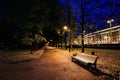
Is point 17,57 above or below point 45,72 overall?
above

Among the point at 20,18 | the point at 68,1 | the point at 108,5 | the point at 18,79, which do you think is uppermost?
the point at 68,1

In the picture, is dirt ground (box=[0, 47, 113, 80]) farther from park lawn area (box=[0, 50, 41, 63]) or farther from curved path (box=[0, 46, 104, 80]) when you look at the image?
park lawn area (box=[0, 50, 41, 63])

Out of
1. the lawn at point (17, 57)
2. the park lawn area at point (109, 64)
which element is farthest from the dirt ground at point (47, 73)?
the lawn at point (17, 57)

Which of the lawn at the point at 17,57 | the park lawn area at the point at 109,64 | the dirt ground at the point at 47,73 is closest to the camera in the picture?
the dirt ground at the point at 47,73

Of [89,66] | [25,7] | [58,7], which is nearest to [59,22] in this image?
[58,7]

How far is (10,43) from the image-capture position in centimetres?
6975

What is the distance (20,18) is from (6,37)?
123ft

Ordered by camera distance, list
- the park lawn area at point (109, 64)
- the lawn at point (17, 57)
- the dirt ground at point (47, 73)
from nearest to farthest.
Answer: the dirt ground at point (47, 73)
the park lawn area at point (109, 64)
the lawn at point (17, 57)

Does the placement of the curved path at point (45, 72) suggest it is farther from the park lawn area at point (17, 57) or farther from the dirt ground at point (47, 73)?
the park lawn area at point (17, 57)

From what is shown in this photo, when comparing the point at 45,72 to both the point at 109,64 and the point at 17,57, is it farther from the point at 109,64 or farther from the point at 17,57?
the point at 17,57

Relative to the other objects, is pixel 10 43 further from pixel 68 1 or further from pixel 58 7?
Answer: pixel 68 1

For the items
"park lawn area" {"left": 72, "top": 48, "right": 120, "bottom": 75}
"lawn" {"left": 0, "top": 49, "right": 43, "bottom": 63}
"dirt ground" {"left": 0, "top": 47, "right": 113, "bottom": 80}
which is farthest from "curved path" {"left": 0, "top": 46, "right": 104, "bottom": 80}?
"lawn" {"left": 0, "top": 49, "right": 43, "bottom": 63}

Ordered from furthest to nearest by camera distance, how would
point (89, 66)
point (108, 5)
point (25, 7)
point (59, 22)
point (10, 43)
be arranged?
point (10, 43), point (59, 22), point (25, 7), point (89, 66), point (108, 5)

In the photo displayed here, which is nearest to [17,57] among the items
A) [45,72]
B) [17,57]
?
[17,57]
